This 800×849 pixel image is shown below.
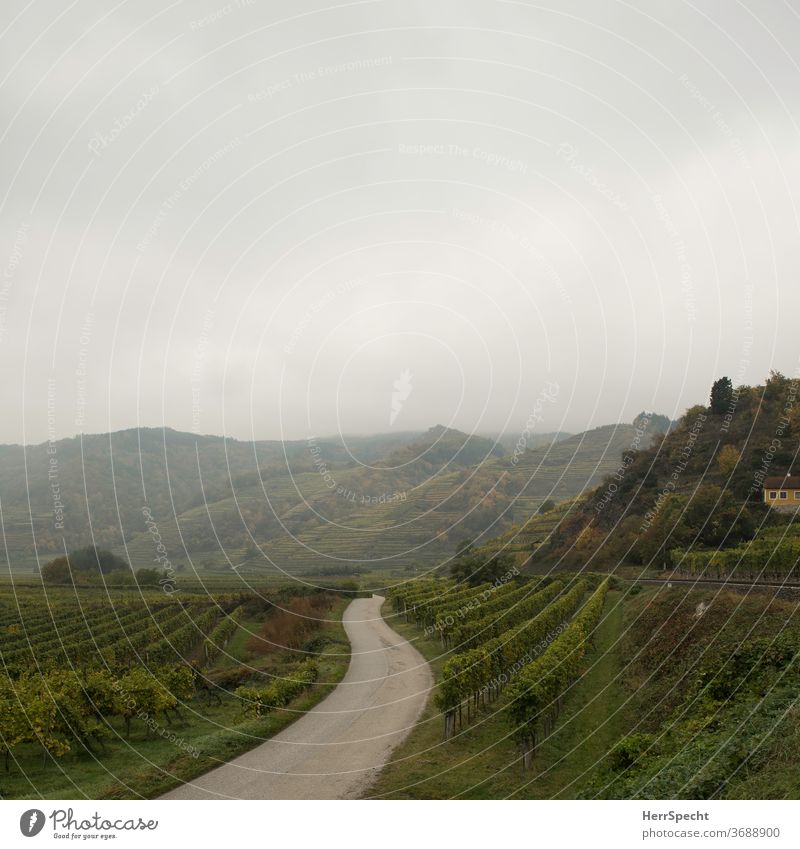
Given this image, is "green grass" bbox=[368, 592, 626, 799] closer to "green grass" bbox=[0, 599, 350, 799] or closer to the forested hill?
"green grass" bbox=[0, 599, 350, 799]

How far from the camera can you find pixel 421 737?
91.6 ft

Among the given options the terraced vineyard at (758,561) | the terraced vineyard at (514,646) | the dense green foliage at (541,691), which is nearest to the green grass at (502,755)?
the dense green foliage at (541,691)

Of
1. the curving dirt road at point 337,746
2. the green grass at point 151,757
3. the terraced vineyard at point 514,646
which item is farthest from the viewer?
the terraced vineyard at point 514,646

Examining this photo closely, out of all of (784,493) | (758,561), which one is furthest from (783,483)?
(758,561)

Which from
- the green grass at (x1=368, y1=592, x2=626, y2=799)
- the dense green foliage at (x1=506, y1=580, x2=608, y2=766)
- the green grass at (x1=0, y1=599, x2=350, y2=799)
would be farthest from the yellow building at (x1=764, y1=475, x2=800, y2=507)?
the green grass at (x1=0, y1=599, x2=350, y2=799)

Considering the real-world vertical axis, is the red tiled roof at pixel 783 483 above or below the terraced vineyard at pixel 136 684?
above

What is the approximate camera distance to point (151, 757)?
27156 millimetres

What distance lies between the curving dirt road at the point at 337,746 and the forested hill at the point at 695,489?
124 ft

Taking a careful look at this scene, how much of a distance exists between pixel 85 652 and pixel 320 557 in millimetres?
134915

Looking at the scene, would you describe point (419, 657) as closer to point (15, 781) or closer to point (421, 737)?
point (421, 737)

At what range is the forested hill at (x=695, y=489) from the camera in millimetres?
64938

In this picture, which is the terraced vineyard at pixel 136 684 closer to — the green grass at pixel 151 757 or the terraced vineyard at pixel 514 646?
the green grass at pixel 151 757

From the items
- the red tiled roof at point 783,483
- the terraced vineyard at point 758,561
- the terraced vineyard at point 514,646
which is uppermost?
the red tiled roof at point 783,483

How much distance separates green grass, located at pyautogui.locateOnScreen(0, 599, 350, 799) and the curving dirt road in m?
0.81
